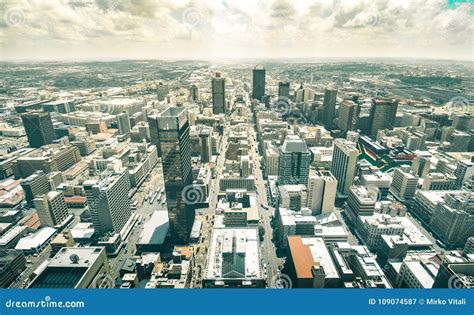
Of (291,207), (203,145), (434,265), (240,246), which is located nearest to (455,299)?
(240,246)

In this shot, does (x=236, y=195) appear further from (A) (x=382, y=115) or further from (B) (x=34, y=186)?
(A) (x=382, y=115)

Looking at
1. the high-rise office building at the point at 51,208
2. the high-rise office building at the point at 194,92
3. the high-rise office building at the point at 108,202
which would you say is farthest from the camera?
the high-rise office building at the point at 194,92

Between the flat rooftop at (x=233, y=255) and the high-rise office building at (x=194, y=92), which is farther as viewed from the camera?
the high-rise office building at (x=194, y=92)

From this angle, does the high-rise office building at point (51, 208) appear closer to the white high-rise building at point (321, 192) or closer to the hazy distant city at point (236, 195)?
the hazy distant city at point (236, 195)

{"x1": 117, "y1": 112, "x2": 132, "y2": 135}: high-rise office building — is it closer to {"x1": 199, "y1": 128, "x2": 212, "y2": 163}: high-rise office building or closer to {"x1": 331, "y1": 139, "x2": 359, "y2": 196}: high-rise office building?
{"x1": 199, "y1": 128, "x2": 212, "y2": 163}: high-rise office building

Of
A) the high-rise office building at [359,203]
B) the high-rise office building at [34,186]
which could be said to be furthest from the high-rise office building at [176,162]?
the high-rise office building at [34,186]

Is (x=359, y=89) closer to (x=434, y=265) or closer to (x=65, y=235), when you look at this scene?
(x=434, y=265)
